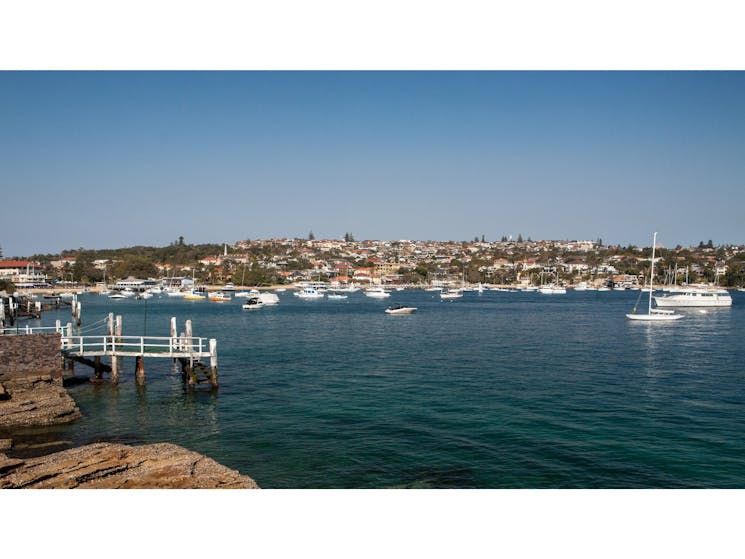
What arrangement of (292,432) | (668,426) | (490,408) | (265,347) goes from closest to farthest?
(292,432), (668,426), (490,408), (265,347)

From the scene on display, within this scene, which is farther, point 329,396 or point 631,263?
point 631,263

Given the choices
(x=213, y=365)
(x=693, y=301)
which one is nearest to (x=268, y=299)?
(x=693, y=301)

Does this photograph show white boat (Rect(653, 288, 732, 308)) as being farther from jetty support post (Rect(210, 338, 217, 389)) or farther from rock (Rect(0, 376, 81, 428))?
rock (Rect(0, 376, 81, 428))

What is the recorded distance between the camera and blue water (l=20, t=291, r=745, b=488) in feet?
36.6

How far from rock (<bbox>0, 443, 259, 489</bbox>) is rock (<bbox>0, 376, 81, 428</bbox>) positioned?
3.99m

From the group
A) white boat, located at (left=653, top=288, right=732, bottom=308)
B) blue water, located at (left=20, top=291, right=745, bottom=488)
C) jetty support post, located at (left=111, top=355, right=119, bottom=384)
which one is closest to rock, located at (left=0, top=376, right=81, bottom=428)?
blue water, located at (left=20, top=291, right=745, bottom=488)

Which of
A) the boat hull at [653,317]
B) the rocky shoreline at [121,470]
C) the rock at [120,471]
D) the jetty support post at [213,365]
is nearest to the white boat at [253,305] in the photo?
the boat hull at [653,317]

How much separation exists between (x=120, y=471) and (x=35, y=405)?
633 cm

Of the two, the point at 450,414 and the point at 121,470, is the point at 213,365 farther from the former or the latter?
the point at 121,470

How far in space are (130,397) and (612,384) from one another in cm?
1568

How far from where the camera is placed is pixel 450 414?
50.5ft

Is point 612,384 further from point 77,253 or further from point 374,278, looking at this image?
point 77,253
